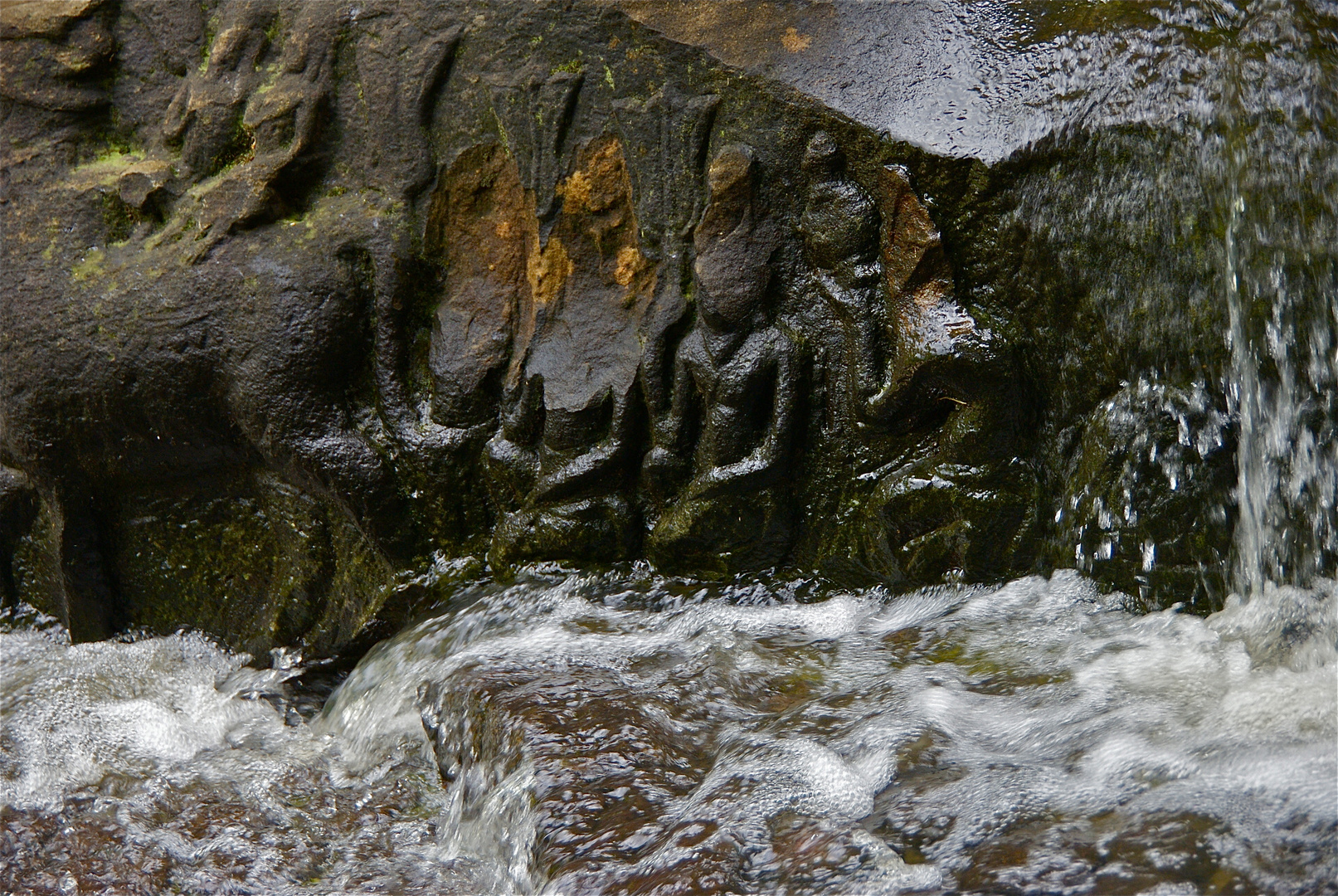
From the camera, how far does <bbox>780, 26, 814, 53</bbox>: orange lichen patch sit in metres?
2.46

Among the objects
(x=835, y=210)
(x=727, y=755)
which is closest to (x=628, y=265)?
(x=835, y=210)

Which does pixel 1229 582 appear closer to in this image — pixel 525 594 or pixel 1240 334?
pixel 1240 334

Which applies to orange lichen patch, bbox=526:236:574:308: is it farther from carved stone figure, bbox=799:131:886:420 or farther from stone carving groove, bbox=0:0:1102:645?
carved stone figure, bbox=799:131:886:420

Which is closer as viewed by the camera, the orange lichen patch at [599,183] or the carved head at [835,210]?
the carved head at [835,210]

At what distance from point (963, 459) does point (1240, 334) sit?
581 millimetres

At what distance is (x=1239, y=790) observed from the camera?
4.91 feet

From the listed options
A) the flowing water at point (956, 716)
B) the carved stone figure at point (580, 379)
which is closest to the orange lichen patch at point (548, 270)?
the carved stone figure at point (580, 379)

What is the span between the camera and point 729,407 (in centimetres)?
255

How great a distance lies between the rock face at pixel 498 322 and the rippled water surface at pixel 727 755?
0.18 meters

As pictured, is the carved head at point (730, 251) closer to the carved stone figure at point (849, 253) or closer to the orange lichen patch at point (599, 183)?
the carved stone figure at point (849, 253)

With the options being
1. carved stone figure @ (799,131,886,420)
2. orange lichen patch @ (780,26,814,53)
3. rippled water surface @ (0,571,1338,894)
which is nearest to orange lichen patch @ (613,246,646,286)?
carved stone figure @ (799,131,886,420)

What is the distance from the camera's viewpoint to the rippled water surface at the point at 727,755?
59.6 inches

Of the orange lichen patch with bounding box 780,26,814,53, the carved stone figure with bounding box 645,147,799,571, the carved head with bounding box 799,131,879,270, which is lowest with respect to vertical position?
the carved stone figure with bounding box 645,147,799,571

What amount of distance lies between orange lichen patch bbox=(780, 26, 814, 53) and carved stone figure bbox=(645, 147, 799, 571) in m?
0.25
